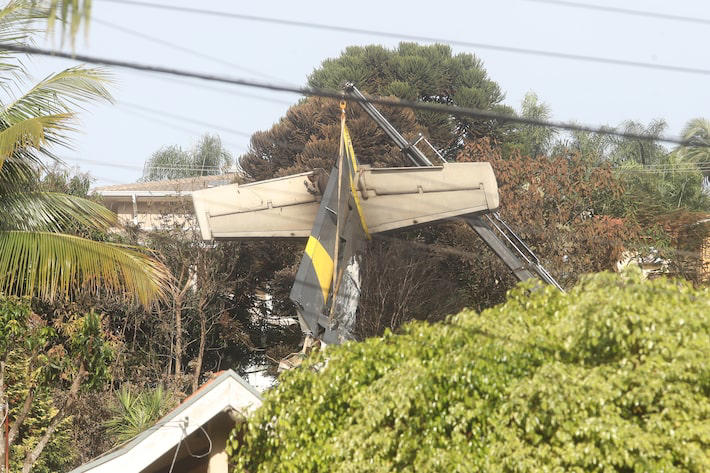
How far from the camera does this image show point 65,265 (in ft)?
37.0

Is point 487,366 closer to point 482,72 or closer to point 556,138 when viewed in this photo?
point 482,72

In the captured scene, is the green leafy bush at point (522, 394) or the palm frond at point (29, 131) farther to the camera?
the palm frond at point (29, 131)

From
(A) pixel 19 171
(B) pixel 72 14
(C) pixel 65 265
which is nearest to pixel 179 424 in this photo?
(C) pixel 65 265

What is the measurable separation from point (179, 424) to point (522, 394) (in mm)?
4536

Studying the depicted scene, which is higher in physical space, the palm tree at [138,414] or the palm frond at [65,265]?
the palm frond at [65,265]

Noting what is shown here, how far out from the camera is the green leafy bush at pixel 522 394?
9.46 meters

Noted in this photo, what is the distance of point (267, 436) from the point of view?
460 inches

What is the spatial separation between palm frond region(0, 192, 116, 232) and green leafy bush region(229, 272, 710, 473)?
9.70ft

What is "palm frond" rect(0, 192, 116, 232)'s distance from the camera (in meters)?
11.6

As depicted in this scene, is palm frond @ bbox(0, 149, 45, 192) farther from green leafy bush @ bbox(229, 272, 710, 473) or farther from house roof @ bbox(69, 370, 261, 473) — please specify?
green leafy bush @ bbox(229, 272, 710, 473)

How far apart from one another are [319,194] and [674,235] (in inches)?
783

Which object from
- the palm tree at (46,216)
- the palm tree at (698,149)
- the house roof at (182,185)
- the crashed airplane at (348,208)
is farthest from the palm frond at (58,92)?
the palm tree at (698,149)

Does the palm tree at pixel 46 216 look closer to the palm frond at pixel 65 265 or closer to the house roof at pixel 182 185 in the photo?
the palm frond at pixel 65 265

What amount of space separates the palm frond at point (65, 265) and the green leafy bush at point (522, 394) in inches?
80.7
